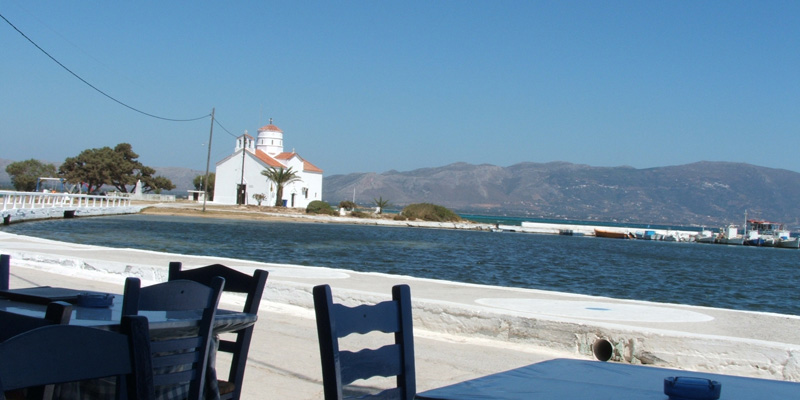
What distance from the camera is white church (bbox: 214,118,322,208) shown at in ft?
247

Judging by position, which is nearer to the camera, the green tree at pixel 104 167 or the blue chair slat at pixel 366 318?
the blue chair slat at pixel 366 318

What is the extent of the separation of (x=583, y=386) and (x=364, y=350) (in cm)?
81

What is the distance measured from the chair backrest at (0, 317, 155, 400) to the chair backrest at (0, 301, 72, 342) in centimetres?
21

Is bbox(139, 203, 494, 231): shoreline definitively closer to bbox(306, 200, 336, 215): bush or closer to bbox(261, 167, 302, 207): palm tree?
bbox(306, 200, 336, 215): bush

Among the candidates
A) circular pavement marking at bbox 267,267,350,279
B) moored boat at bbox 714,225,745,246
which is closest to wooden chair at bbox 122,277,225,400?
circular pavement marking at bbox 267,267,350,279

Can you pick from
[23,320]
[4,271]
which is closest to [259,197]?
[4,271]

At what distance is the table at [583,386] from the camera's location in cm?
248

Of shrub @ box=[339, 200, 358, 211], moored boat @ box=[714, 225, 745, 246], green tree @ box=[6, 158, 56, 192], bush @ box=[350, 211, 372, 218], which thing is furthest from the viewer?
moored boat @ box=[714, 225, 745, 246]

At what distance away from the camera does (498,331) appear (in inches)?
287

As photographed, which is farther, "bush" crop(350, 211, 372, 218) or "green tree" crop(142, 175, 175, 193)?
"green tree" crop(142, 175, 175, 193)

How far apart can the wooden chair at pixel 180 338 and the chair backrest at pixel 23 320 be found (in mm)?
536

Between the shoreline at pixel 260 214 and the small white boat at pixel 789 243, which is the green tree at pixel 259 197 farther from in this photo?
the small white boat at pixel 789 243

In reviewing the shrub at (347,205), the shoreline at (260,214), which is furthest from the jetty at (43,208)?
the shrub at (347,205)

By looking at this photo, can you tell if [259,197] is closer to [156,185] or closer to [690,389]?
[156,185]
